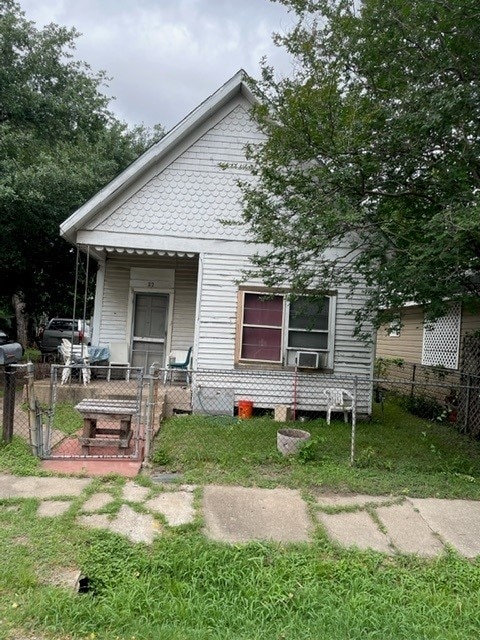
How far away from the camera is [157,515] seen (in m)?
3.95

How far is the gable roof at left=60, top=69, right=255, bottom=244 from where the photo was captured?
8547mm

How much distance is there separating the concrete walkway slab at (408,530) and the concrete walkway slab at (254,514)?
76 centimetres

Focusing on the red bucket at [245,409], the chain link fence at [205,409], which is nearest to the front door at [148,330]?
the chain link fence at [205,409]

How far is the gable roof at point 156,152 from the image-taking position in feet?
28.0

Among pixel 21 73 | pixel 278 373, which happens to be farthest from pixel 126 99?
pixel 278 373

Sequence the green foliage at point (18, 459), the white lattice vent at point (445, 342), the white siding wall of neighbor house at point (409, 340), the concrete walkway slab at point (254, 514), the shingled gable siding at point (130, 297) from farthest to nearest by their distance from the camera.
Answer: the white siding wall of neighbor house at point (409, 340), the white lattice vent at point (445, 342), the shingled gable siding at point (130, 297), the green foliage at point (18, 459), the concrete walkway slab at point (254, 514)

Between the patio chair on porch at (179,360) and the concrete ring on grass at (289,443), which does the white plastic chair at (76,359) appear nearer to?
the patio chair on porch at (179,360)

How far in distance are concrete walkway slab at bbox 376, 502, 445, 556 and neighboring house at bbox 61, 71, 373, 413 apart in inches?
176

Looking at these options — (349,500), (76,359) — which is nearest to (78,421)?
(76,359)

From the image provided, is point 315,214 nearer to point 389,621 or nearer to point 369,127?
point 369,127

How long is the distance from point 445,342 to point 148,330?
771 cm

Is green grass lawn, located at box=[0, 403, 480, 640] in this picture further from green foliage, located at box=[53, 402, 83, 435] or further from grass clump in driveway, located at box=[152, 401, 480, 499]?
green foliage, located at box=[53, 402, 83, 435]

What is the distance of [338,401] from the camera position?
869 cm

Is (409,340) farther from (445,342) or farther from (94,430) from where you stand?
(94,430)
